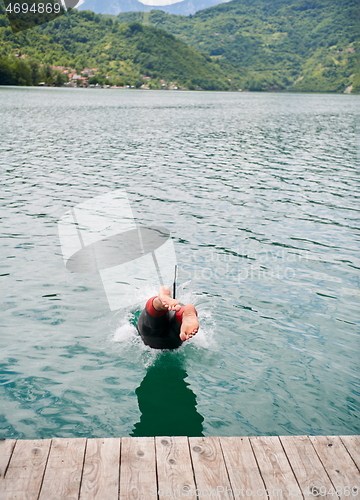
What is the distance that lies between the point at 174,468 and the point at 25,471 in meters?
1.67

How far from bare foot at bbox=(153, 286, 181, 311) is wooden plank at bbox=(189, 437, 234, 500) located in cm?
194

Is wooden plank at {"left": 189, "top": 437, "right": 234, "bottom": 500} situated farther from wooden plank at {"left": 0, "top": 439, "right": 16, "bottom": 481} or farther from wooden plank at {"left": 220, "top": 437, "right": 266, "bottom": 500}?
wooden plank at {"left": 0, "top": 439, "right": 16, "bottom": 481}

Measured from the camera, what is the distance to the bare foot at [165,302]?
671cm

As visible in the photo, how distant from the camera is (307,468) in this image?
513cm

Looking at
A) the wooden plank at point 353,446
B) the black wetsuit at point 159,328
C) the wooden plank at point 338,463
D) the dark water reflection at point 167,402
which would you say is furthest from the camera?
the black wetsuit at point 159,328

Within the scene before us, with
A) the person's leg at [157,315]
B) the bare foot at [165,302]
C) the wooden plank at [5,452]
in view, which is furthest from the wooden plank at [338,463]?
the wooden plank at [5,452]

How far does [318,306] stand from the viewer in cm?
1065

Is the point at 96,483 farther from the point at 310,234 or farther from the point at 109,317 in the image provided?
→ the point at 310,234

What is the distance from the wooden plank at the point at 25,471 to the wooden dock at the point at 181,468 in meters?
0.01

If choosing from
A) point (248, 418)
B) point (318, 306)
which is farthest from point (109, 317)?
point (318, 306)

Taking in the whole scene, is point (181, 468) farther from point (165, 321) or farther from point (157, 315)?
point (165, 321)

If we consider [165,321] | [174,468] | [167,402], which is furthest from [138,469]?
[165,321]

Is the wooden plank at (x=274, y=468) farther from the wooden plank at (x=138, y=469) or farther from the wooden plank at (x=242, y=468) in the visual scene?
the wooden plank at (x=138, y=469)

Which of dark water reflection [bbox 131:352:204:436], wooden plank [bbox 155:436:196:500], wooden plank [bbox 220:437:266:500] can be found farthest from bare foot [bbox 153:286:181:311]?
wooden plank [bbox 220:437:266:500]
